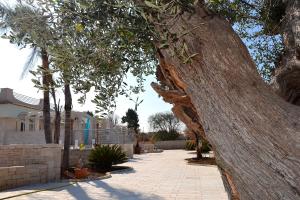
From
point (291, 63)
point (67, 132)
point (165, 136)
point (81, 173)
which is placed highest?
point (165, 136)

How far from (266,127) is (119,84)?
2.43m

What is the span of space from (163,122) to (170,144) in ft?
46.5

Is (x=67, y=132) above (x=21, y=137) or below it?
below

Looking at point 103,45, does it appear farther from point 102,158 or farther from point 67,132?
point 102,158

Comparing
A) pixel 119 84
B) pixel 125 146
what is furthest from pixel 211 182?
pixel 125 146

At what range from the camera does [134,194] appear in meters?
11.3

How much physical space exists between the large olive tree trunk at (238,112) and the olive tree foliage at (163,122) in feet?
193

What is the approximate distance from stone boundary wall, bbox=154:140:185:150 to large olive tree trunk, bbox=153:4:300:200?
150 ft

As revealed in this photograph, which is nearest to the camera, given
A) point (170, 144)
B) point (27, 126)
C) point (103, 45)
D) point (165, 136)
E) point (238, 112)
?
point (238, 112)

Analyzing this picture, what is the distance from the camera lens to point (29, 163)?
13969mm

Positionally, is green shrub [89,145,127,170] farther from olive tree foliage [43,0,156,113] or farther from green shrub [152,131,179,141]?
green shrub [152,131,179,141]

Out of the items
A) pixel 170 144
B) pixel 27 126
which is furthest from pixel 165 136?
pixel 27 126

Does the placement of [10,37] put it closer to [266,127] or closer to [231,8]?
[231,8]

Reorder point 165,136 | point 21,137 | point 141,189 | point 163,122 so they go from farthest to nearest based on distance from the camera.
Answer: point 163,122
point 165,136
point 21,137
point 141,189
